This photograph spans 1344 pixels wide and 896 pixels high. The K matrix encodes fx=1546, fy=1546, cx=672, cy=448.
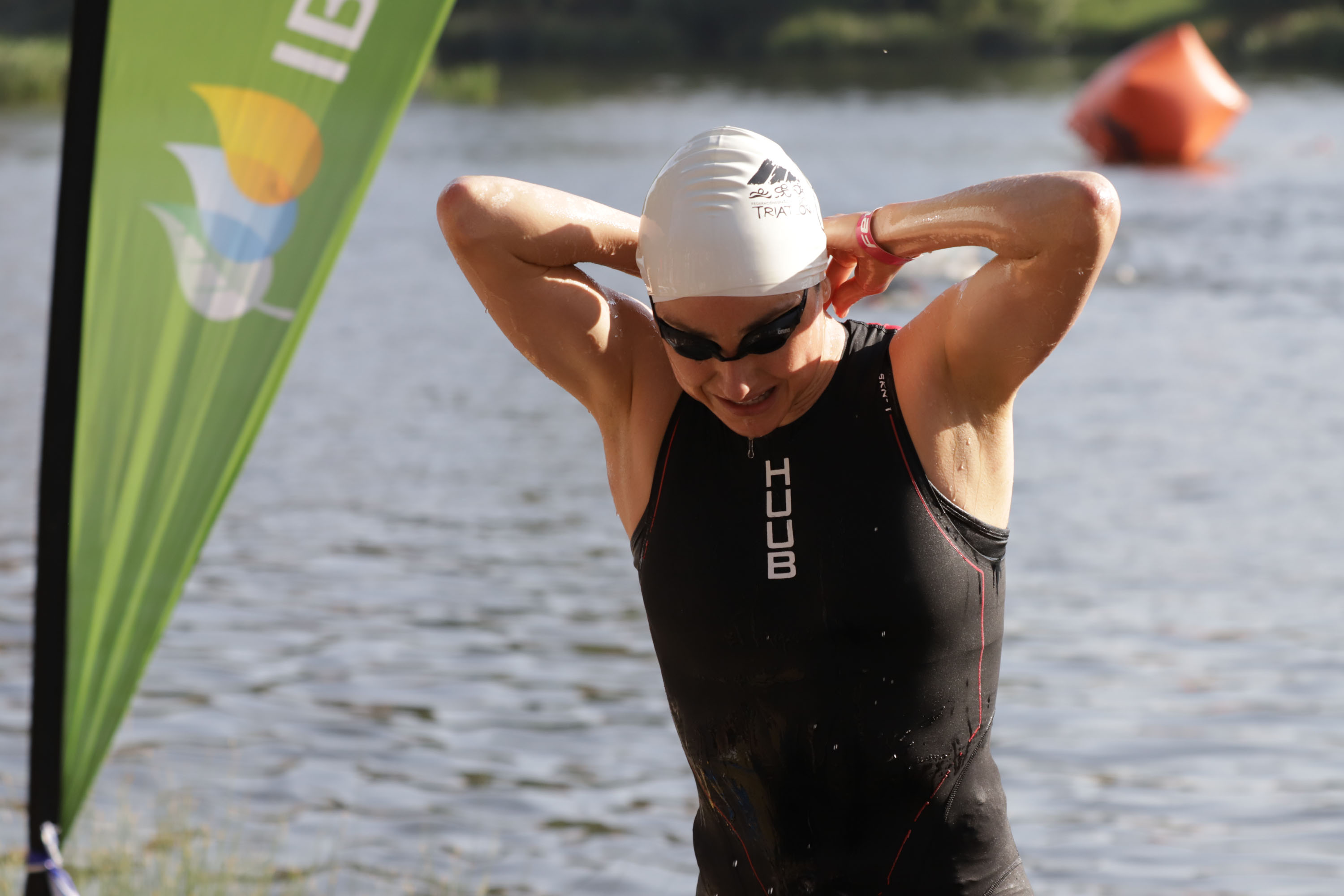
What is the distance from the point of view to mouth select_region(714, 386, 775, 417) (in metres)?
2.68

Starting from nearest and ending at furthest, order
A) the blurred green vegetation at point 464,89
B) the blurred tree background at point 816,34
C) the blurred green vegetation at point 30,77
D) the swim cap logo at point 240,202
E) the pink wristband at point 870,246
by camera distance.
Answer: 1. the pink wristband at point 870,246
2. the swim cap logo at point 240,202
3. the blurred green vegetation at point 30,77
4. the blurred green vegetation at point 464,89
5. the blurred tree background at point 816,34

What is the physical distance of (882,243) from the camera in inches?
109

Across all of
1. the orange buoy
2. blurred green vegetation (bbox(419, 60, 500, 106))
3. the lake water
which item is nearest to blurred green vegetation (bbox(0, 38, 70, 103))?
blurred green vegetation (bbox(419, 60, 500, 106))

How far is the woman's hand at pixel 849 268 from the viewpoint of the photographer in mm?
2783

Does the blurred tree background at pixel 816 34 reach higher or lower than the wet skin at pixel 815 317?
lower

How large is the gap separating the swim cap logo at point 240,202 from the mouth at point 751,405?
37.7 inches

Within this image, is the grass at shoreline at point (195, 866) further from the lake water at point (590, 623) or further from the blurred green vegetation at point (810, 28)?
the blurred green vegetation at point (810, 28)

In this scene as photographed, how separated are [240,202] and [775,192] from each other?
1.11 m

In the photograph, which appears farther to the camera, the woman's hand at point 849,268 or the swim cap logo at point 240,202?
the swim cap logo at point 240,202

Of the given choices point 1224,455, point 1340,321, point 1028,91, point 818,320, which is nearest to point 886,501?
point 818,320

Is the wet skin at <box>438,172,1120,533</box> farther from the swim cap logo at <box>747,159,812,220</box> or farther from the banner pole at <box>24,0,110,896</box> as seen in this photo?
the banner pole at <box>24,0,110,896</box>

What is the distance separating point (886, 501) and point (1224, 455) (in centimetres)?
943

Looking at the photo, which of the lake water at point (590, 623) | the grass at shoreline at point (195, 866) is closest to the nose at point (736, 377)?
the grass at shoreline at point (195, 866)

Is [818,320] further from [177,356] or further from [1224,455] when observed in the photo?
[1224,455]
